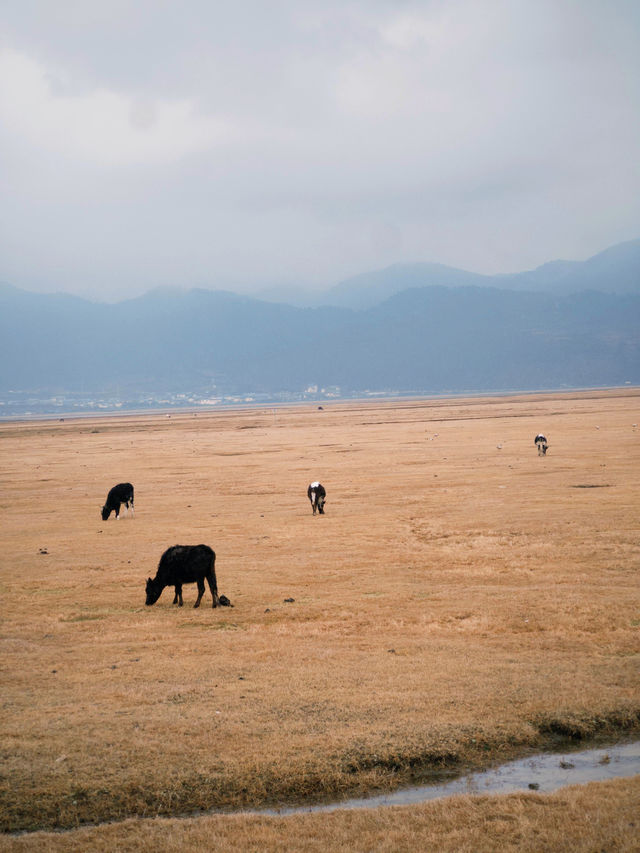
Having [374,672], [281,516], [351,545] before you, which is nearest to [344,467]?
[281,516]

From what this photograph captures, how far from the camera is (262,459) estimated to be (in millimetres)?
58125

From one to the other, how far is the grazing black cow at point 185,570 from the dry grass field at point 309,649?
0.48 metres

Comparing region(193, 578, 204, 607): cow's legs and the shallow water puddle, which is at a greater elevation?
region(193, 578, 204, 607): cow's legs

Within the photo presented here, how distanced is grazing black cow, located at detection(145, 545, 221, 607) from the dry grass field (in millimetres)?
483

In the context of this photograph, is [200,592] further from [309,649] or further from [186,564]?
[309,649]

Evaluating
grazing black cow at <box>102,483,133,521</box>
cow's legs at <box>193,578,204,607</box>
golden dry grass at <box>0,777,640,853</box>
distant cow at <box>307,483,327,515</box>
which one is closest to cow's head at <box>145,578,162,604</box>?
cow's legs at <box>193,578,204,607</box>

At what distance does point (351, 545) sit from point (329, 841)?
16518 millimetres

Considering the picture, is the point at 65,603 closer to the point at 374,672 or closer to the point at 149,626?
the point at 149,626

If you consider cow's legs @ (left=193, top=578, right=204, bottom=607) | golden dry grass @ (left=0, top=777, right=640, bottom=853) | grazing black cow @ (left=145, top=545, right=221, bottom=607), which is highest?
grazing black cow @ (left=145, top=545, right=221, bottom=607)

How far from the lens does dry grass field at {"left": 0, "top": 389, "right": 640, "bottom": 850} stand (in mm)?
9758

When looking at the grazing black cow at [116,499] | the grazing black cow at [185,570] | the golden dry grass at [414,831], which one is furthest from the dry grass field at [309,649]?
the grazing black cow at [116,499]

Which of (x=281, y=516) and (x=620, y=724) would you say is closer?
(x=620, y=724)

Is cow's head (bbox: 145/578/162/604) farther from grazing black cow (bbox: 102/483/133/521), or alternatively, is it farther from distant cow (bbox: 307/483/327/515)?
grazing black cow (bbox: 102/483/133/521)

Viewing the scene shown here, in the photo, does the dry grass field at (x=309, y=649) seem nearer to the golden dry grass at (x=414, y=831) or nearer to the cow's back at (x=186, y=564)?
the golden dry grass at (x=414, y=831)
